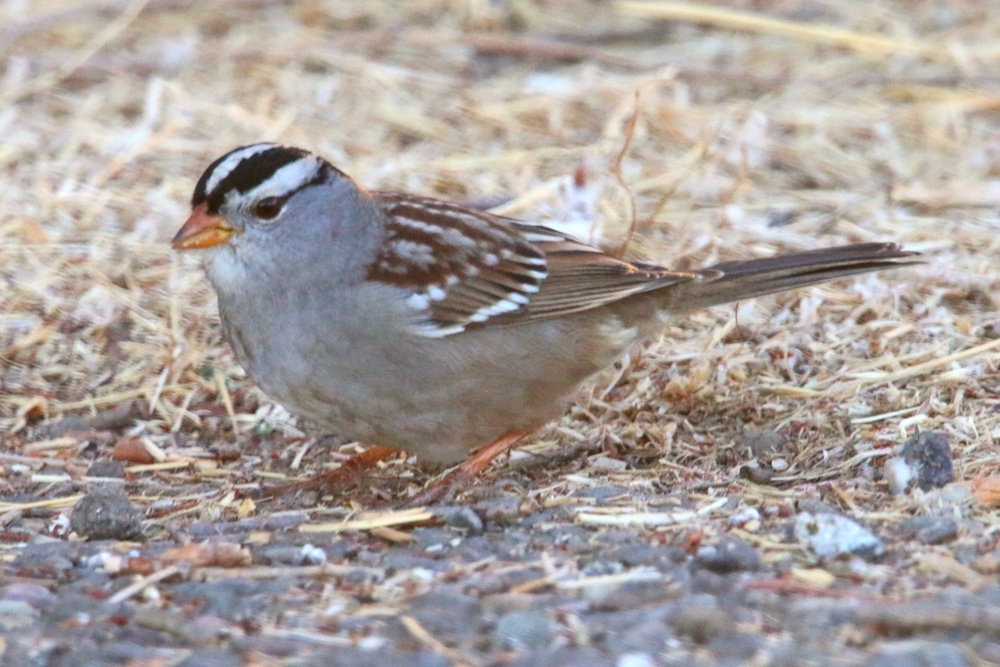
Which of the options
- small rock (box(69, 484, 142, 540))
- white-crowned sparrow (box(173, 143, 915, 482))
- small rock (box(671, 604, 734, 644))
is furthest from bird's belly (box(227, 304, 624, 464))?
small rock (box(671, 604, 734, 644))

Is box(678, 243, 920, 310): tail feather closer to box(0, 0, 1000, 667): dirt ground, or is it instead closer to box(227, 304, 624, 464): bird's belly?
box(0, 0, 1000, 667): dirt ground

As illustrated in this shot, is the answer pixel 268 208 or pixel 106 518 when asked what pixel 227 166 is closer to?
pixel 268 208

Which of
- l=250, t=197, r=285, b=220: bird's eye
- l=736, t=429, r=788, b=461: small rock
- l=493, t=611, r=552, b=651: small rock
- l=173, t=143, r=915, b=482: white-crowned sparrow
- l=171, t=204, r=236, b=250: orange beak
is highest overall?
l=250, t=197, r=285, b=220: bird's eye

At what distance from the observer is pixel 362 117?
248 inches

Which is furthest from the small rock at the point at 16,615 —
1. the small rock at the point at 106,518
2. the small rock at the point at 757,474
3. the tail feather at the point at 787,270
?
the tail feather at the point at 787,270

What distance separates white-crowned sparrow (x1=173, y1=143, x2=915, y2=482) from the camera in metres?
3.84

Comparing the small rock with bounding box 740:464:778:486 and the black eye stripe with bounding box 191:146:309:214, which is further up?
the black eye stripe with bounding box 191:146:309:214

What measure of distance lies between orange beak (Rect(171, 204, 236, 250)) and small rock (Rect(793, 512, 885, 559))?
163 centimetres

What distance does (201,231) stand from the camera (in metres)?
3.88

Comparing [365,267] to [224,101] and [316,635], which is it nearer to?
[316,635]

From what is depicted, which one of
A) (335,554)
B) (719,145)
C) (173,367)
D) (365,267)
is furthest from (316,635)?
(719,145)

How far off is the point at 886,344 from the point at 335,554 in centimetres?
194

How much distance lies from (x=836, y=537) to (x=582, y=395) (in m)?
1.52

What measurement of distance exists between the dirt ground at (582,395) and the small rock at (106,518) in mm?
12
